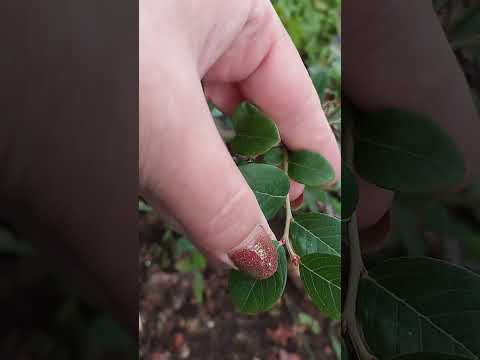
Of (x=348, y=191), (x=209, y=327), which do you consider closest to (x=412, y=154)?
(x=348, y=191)

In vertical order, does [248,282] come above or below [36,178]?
Answer: below

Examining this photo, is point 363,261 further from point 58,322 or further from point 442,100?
point 58,322

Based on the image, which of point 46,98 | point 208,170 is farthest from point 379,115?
point 46,98

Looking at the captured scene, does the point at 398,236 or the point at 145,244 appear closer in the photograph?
the point at 398,236

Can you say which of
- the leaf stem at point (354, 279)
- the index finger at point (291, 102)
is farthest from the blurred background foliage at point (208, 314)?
the leaf stem at point (354, 279)

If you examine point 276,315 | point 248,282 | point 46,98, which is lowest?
point 276,315
